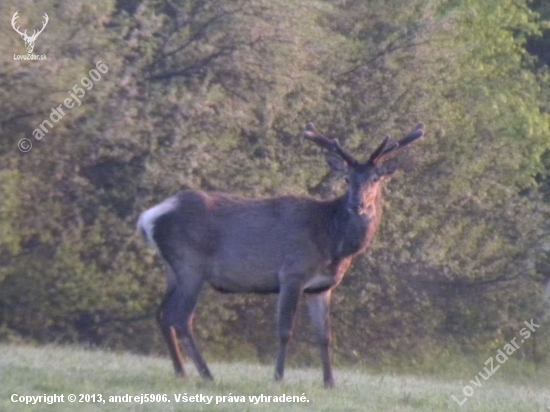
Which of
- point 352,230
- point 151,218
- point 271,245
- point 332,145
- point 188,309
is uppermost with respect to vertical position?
point 332,145

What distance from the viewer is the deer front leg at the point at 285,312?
35.7 ft

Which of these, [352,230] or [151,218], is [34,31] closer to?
[151,218]

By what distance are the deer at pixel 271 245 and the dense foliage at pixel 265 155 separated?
5.64 m

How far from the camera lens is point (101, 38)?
1688 cm

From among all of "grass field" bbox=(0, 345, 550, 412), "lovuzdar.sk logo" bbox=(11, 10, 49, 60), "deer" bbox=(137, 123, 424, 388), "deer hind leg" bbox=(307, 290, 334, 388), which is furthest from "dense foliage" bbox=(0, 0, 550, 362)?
"deer hind leg" bbox=(307, 290, 334, 388)

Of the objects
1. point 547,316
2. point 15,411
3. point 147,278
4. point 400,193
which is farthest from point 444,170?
point 15,411

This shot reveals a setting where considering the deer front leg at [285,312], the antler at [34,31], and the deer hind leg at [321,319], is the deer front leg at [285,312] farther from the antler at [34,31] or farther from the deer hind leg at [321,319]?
the antler at [34,31]

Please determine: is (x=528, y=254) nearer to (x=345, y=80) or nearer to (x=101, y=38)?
(x=345, y=80)

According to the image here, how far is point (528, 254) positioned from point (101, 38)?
983cm

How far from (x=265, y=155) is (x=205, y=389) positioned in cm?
892

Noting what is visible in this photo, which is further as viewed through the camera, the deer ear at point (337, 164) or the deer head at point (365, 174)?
the deer ear at point (337, 164)

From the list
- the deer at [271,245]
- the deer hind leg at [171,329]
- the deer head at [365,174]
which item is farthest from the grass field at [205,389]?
the deer head at [365,174]

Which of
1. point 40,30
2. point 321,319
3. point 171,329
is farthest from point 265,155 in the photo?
point 171,329

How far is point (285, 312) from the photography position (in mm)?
10898
